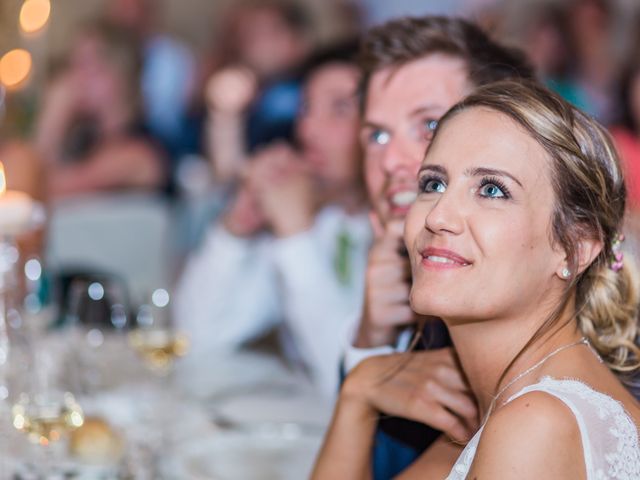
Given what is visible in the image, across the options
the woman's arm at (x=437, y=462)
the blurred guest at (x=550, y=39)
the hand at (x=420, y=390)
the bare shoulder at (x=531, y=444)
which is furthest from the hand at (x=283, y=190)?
the blurred guest at (x=550, y=39)

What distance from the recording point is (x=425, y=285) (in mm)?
1165

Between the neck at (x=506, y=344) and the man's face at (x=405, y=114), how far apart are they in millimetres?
450

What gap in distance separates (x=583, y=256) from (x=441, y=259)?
0.18m

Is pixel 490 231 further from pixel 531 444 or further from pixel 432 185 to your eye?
pixel 531 444

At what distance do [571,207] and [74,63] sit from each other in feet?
18.1

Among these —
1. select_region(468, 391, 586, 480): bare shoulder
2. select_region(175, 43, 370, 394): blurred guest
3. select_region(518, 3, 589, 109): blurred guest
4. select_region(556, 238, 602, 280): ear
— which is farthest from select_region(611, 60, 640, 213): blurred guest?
select_region(468, 391, 586, 480): bare shoulder

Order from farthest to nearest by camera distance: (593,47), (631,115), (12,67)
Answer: (593,47), (631,115), (12,67)

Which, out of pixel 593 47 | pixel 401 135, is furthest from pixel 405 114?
pixel 593 47

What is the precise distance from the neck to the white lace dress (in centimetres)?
5

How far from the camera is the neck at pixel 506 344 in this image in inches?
46.3

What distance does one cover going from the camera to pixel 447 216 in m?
1.15

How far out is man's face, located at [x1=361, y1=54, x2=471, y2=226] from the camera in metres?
1.64

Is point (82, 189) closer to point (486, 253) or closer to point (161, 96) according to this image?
point (161, 96)

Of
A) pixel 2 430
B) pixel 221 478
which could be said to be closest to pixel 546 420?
pixel 221 478
